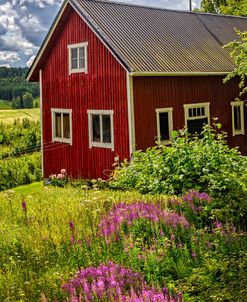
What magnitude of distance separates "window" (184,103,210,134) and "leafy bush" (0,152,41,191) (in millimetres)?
10396

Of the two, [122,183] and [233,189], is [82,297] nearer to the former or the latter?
[233,189]

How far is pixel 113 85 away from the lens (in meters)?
18.4

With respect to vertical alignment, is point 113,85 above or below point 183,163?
above

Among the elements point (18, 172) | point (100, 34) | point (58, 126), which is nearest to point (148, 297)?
point (100, 34)

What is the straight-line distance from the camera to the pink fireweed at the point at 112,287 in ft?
15.2

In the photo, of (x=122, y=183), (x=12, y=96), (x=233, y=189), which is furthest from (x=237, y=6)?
(x=12, y=96)

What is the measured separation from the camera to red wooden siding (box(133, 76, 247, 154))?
18.0 meters

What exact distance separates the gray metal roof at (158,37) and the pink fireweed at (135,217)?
1018 cm

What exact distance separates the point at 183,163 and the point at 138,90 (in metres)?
7.65

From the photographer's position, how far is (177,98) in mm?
19297

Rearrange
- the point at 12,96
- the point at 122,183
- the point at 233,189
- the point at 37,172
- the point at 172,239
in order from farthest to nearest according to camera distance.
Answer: the point at 12,96
the point at 37,172
the point at 122,183
the point at 233,189
the point at 172,239

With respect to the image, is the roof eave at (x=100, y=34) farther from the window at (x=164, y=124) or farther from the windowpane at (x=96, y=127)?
the windowpane at (x=96, y=127)

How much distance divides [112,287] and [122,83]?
13619 millimetres

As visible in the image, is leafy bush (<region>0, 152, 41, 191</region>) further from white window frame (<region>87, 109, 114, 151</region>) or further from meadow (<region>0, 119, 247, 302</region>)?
meadow (<region>0, 119, 247, 302</region>)
